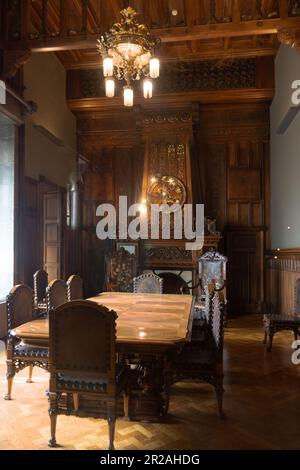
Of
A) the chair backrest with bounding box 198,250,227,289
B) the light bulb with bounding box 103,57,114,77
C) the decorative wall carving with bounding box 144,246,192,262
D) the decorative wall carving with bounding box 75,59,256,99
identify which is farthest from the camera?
the decorative wall carving with bounding box 75,59,256,99

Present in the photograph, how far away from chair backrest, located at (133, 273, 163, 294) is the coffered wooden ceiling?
3089mm

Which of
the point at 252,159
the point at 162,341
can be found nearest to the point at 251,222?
the point at 252,159

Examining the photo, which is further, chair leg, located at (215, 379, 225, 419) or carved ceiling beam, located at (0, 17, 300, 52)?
carved ceiling beam, located at (0, 17, 300, 52)

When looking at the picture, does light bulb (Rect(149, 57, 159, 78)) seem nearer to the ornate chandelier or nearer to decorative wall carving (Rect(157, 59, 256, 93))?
the ornate chandelier

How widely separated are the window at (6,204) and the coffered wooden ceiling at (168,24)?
1177 millimetres

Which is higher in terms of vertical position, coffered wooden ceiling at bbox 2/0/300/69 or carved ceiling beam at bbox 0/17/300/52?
coffered wooden ceiling at bbox 2/0/300/69

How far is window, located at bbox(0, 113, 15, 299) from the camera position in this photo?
525 cm

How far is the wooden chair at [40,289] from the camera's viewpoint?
17.2 feet

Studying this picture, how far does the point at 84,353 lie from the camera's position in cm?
236

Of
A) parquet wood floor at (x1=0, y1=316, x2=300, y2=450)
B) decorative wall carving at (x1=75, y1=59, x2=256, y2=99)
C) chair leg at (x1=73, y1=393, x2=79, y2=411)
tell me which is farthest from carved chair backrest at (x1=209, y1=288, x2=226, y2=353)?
decorative wall carving at (x1=75, y1=59, x2=256, y2=99)

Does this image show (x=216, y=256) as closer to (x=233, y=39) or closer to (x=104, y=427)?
(x=233, y=39)

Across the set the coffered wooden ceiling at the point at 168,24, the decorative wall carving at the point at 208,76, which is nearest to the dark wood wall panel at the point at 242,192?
the decorative wall carving at the point at 208,76

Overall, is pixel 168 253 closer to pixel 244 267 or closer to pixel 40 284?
pixel 244 267

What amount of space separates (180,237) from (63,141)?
9.81 feet
